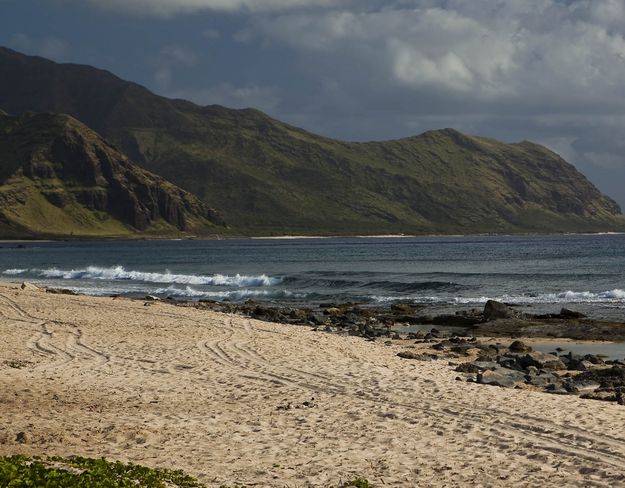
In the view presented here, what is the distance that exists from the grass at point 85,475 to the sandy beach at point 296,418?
51 cm

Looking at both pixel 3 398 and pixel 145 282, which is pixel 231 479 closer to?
pixel 3 398

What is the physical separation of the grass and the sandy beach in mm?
505

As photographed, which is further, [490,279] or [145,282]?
[145,282]

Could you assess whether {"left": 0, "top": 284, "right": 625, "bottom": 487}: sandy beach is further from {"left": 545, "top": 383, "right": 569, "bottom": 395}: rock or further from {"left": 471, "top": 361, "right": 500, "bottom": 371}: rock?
{"left": 545, "top": 383, "right": 569, "bottom": 395}: rock

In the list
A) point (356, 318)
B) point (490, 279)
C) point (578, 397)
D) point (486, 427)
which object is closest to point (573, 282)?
point (490, 279)

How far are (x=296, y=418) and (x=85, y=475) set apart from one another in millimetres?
5485

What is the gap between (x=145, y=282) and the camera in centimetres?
7719

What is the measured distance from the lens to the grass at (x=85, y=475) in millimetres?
10125

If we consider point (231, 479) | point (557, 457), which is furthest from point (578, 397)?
point (231, 479)

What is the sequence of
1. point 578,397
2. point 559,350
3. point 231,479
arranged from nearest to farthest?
point 231,479 → point 578,397 → point 559,350

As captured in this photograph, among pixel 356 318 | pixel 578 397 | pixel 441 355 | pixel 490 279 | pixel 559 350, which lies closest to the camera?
pixel 578 397

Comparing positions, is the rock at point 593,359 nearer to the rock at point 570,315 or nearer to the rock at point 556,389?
the rock at point 556,389

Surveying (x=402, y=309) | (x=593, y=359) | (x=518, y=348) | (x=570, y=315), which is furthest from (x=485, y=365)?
(x=402, y=309)

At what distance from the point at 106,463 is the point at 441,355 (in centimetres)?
1689
